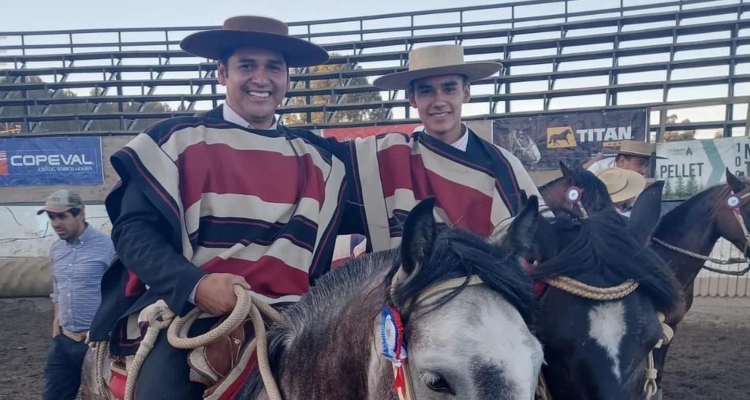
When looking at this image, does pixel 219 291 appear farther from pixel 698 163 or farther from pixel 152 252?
pixel 698 163

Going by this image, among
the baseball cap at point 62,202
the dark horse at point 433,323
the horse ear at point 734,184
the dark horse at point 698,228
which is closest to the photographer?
the dark horse at point 433,323

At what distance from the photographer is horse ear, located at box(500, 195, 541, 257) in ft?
5.67

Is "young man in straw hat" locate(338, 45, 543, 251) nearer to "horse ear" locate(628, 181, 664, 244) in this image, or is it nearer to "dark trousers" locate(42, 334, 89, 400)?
"horse ear" locate(628, 181, 664, 244)

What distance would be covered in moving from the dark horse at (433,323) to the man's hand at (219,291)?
29cm

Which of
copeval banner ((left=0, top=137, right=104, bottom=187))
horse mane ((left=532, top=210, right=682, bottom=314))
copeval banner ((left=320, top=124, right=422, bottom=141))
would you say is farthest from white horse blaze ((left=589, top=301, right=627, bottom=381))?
copeval banner ((left=0, top=137, right=104, bottom=187))

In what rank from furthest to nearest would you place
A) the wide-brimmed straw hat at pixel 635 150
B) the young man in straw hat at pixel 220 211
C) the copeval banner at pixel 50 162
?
the copeval banner at pixel 50 162
the wide-brimmed straw hat at pixel 635 150
the young man in straw hat at pixel 220 211

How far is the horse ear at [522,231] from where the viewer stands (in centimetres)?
173

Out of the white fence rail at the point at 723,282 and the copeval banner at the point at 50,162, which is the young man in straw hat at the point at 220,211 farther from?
the copeval banner at the point at 50,162

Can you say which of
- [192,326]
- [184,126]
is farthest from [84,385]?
[184,126]

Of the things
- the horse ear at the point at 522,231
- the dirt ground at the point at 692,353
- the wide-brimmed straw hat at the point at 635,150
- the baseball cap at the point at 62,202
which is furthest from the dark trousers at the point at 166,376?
the wide-brimmed straw hat at the point at 635,150

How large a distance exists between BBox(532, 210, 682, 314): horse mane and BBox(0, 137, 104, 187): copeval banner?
1344 centimetres

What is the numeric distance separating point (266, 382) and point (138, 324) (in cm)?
69

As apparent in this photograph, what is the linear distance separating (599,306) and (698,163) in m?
9.40

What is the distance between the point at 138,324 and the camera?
7.61 feet
